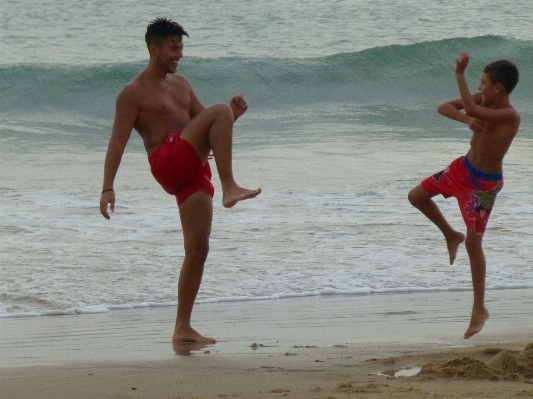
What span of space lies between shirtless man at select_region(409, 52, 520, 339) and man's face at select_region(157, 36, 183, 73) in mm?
1539

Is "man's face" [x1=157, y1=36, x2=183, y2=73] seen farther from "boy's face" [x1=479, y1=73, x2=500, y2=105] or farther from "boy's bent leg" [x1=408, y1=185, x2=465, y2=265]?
"boy's face" [x1=479, y1=73, x2=500, y2=105]

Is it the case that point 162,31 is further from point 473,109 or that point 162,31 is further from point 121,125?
point 473,109

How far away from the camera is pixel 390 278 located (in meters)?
6.89

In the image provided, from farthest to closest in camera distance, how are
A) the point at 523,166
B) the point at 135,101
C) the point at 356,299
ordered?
1. the point at 523,166
2. the point at 356,299
3. the point at 135,101

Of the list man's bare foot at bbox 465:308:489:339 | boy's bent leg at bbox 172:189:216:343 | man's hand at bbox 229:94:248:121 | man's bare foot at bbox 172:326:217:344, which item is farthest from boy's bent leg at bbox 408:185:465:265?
man's bare foot at bbox 172:326:217:344

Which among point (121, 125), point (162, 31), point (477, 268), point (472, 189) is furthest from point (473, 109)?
point (121, 125)

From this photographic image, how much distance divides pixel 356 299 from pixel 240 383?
2544mm

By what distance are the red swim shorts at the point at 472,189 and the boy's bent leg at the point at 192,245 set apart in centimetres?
140

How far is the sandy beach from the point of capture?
3.79m

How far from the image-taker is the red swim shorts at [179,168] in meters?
4.96

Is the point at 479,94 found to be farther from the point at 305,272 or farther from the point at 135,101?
the point at 305,272

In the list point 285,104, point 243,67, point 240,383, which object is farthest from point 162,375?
point 243,67

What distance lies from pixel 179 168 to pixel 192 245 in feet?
1.54

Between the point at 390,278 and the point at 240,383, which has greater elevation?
the point at 240,383
